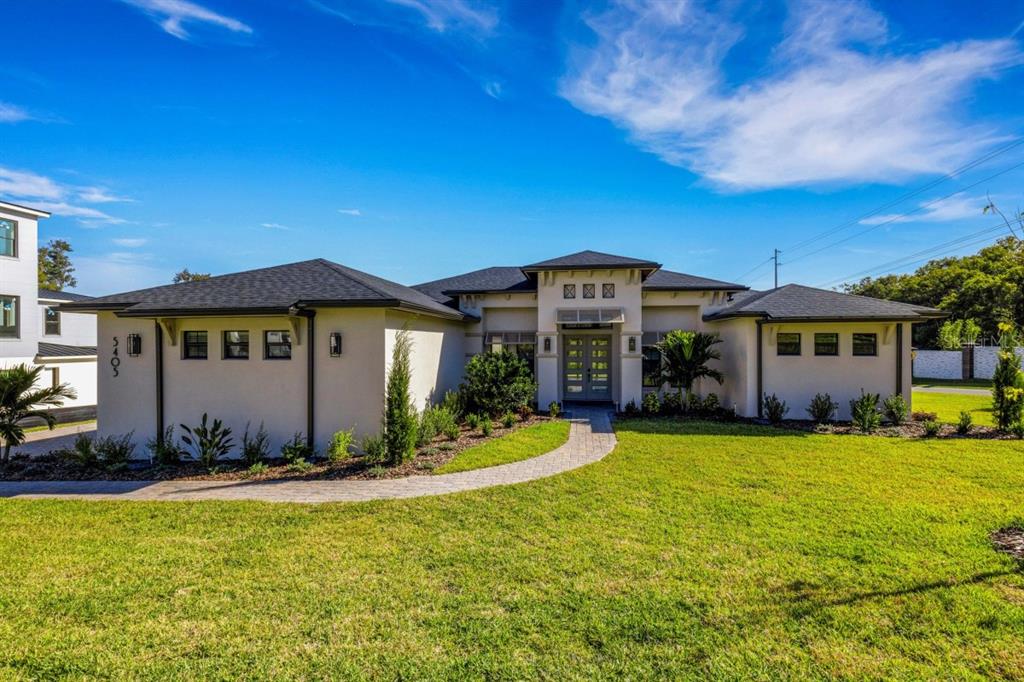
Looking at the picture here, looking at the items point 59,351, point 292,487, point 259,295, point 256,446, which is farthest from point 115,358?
point 59,351

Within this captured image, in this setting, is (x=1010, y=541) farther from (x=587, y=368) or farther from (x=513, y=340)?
(x=513, y=340)

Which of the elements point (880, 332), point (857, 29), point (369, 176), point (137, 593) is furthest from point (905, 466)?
point (369, 176)

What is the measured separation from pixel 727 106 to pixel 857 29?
3169mm

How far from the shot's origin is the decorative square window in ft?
47.3

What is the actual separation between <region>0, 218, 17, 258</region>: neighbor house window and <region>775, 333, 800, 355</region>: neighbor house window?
1183 inches

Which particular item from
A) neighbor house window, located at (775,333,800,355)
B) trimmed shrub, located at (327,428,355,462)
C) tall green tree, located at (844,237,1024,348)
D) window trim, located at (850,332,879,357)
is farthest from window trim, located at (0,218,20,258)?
tall green tree, located at (844,237,1024,348)

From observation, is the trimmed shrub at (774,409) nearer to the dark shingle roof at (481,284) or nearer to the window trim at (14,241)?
the dark shingle roof at (481,284)

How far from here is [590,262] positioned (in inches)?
640

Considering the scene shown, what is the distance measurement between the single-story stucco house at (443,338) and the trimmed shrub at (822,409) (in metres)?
0.43

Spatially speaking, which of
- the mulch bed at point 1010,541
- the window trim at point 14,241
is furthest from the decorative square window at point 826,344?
the window trim at point 14,241

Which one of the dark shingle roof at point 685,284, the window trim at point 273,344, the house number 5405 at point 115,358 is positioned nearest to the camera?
the window trim at point 273,344

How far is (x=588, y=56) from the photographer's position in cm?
1099

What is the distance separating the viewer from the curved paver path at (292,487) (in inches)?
301

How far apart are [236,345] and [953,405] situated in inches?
1025
